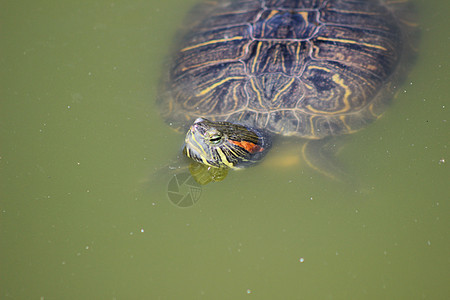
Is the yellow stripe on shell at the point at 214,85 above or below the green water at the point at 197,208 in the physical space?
above

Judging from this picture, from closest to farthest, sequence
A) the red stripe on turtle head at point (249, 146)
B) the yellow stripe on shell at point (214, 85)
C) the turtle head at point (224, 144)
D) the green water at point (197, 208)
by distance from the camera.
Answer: the green water at point (197, 208) → the turtle head at point (224, 144) → the red stripe on turtle head at point (249, 146) → the yellow stripe on shell at point (214, 85)

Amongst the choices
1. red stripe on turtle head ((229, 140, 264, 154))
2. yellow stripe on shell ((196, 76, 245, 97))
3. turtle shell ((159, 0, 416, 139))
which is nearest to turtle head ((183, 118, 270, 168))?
red stripe on turtle head ((229, 140, 264, 154))

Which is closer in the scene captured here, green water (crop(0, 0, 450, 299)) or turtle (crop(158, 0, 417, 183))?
green water (crop(0, 0, 450, 299))

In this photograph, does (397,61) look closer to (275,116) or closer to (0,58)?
(275,116)

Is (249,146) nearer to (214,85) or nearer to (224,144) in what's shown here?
(224,144)

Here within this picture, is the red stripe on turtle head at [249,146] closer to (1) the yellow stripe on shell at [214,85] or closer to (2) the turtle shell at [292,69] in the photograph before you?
(2) the turtle shell at [292,69]

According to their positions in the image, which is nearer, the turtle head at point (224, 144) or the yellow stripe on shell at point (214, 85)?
the turtle head at point (224, 144)

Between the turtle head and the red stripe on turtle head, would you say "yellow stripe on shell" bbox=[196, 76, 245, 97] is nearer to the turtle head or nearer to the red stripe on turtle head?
the turtle head

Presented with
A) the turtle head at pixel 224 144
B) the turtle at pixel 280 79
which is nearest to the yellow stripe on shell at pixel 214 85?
the turtle at pixel 280 79
